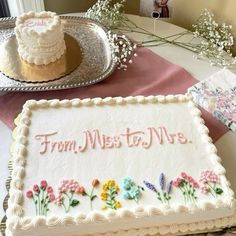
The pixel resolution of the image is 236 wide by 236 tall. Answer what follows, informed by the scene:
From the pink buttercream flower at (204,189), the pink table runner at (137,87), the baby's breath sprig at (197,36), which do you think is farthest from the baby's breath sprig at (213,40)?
the pink buttercream flower at (204,189)

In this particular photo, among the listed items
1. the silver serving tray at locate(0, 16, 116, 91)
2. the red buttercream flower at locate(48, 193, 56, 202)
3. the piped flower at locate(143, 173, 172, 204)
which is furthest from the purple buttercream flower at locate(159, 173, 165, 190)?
the silver serving tray at locate(0, 16, 116, 91)

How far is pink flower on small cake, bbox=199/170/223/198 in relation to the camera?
0.82 m

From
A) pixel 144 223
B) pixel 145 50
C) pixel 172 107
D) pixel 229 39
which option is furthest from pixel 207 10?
pixel 144 223

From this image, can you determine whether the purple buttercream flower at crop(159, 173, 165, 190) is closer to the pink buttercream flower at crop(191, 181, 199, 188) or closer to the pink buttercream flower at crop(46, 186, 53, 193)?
the pink buttercream flower at crop(191, 181, 199, 188)

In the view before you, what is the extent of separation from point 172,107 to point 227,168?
20 centimetres

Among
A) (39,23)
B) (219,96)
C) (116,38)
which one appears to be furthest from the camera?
(116,38)

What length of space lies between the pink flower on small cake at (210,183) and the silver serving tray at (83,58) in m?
0.47

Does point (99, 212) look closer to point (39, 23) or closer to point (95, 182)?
point (95, 182)

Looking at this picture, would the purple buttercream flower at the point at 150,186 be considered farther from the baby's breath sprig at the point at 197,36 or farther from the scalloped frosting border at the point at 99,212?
the baby's breath sprig at the point at 197,36

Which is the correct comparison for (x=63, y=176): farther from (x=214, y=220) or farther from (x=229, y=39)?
(x=229, y=39)

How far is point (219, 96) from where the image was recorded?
1106mm

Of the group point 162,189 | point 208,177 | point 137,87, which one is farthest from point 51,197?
point 137,87

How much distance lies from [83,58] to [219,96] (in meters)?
0.45

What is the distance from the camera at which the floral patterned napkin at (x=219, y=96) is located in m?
1.08
